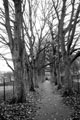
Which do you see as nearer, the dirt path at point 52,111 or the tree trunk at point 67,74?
the dirt path at point 52,111

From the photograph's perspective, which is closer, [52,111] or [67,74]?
[52,111]

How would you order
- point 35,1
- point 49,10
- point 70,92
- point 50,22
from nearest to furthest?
point 70,92
point 35,1
point 49,10
point 50,22

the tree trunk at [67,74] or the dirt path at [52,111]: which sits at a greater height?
the tree trunk at [67,74]

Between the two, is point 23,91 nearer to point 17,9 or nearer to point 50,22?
point 17,9

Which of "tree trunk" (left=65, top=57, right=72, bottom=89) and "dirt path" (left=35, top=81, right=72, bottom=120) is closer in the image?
"dirt path" (left=35, top=81, right=72, bottom=120)

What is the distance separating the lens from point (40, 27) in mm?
17656

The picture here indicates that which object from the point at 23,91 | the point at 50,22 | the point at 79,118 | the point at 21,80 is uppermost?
the point at 50,22

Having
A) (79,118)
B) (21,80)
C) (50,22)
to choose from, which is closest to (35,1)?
(50,22)

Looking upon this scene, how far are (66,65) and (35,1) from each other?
7.78 meters

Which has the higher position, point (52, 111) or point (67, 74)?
point (67, 74)

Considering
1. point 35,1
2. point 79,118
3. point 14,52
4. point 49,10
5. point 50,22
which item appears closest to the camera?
point 79,118

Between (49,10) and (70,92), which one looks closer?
(70,92)

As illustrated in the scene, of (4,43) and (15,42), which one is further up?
(4,43)

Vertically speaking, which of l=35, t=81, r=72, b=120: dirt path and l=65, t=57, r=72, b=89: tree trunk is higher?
l=65, t=57, r=72, b=89: tree trunk
